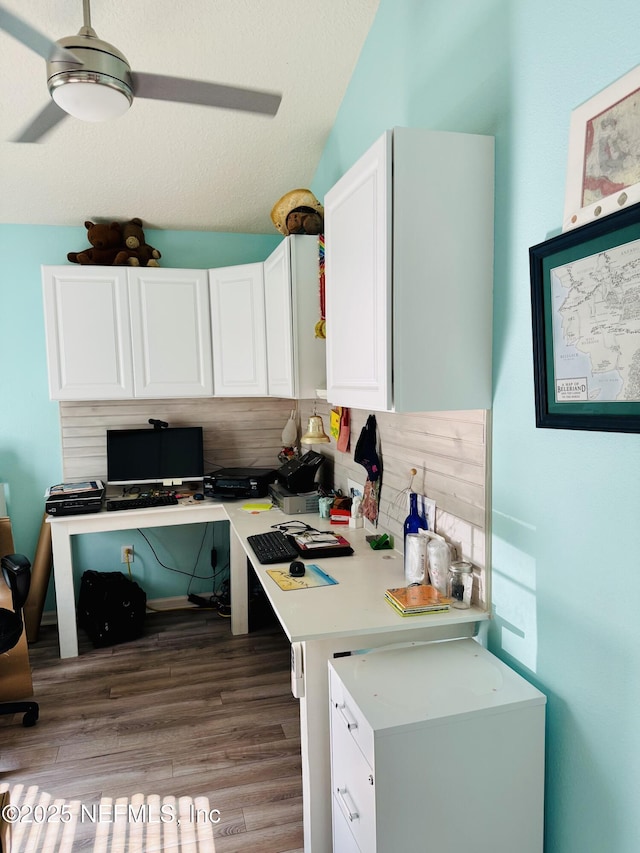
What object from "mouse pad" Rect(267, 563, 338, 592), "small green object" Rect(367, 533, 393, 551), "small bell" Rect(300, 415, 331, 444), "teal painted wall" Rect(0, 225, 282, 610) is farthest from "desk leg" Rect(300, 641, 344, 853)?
"teal painted wall" Rect(0, 225, 282, 610)

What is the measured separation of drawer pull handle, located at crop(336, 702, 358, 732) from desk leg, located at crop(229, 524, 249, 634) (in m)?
1.93

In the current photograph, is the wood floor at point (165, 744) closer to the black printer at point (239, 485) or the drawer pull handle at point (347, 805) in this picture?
the drawer pull handle at point (347, 805)

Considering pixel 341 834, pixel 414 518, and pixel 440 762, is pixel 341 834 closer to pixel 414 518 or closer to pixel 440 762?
pixel 440 762

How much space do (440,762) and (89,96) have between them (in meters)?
2.04

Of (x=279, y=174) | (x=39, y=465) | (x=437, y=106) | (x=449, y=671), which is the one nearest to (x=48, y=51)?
(x=437, y=106)

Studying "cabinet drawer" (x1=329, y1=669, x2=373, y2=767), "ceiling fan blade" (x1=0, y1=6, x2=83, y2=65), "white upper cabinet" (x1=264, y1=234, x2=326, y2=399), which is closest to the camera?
"cabinet drawer" (x1=329, y1=669, x2=373, y2=767)

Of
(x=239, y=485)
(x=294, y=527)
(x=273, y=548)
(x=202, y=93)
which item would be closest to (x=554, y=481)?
(x=273, y=548)

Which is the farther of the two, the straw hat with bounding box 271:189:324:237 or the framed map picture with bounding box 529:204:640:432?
the straw hat with bounding box 271:189:324:237

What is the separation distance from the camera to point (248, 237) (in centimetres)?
376

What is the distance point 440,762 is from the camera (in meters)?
1.26

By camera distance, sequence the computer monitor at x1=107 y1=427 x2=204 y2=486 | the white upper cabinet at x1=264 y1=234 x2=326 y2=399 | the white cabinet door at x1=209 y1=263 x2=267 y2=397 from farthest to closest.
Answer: the computer monitor at x1=107 y1=427 x2=204 y2=486 < the white cabinet door at x1=209 y1=263 x2=267 y2=397 < the white upper cabinet at x1=264 y1=234 x2=326 y2=399

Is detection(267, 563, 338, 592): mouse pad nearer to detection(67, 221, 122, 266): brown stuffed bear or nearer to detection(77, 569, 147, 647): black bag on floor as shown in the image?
detection(77, 569, 147, 647): black bag on floor

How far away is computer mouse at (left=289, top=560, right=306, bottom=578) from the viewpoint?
190cm

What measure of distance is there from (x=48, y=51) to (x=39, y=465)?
8.15 ft
